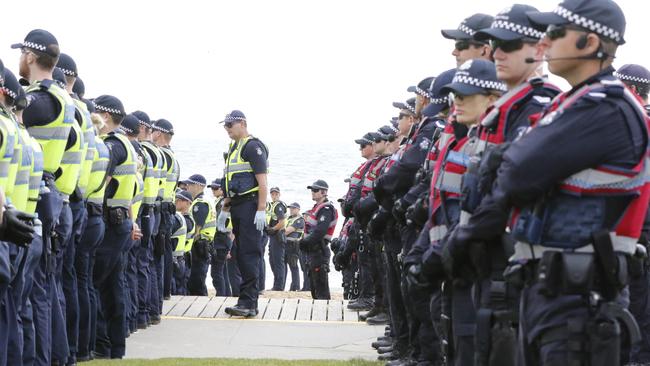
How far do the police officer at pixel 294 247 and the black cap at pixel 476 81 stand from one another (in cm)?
2373

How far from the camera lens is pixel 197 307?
48.9ft

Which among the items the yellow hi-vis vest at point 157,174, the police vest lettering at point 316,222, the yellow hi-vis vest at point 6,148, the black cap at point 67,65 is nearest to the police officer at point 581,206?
the yellow hi-vis vest at point 6,148

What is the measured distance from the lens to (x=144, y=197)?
12.9 meters


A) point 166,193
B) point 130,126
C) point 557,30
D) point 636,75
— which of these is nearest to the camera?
point 557,30

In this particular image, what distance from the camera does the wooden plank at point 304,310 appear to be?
14164 mm

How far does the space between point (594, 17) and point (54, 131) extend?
4.86 m

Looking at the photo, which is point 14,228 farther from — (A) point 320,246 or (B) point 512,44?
(A) point 320,246

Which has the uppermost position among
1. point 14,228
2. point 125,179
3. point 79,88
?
point 79,88

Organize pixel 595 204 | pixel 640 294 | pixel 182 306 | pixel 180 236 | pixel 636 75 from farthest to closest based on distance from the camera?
pixel 180 236 → pixel 182 306 → pixel 636 75 → pixel 640 294 → pixel 595 204

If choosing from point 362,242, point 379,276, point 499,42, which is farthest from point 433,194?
point 362,242

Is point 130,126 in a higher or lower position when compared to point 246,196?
higher

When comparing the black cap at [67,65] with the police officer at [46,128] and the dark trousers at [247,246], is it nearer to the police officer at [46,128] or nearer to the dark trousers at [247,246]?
the police officer at [46,128]

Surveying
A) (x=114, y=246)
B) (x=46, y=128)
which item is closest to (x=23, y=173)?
(x=46, y=128)

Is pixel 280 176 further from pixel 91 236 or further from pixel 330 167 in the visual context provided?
pixel 91 236
